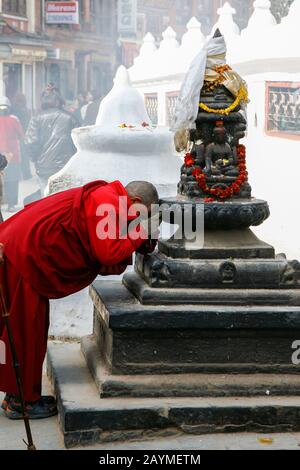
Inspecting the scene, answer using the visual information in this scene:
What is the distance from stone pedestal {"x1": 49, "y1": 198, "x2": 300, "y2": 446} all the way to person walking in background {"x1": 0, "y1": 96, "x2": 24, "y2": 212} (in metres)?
11.0

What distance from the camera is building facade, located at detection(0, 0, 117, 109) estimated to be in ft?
126

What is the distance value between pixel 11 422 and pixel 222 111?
2.05 metres

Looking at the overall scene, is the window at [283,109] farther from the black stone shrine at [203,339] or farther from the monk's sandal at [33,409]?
the monk's sandal at [33,409]

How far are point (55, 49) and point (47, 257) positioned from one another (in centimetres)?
4012

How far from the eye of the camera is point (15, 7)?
4038cm

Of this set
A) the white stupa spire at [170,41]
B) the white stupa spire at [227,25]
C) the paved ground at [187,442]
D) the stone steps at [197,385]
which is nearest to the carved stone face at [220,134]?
the stone steps at [197,385]

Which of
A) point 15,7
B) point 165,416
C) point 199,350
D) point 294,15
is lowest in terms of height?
point 165,416

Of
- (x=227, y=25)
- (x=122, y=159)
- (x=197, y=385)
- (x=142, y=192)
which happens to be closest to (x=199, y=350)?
(x=197, y=385)

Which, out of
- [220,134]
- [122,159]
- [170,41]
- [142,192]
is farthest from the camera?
[170,41]

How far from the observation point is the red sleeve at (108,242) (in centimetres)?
476

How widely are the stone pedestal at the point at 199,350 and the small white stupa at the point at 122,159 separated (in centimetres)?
279

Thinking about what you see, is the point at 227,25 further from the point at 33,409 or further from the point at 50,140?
the point at 33,409

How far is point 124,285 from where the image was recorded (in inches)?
218

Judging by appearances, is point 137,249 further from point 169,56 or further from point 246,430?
point 169,56
